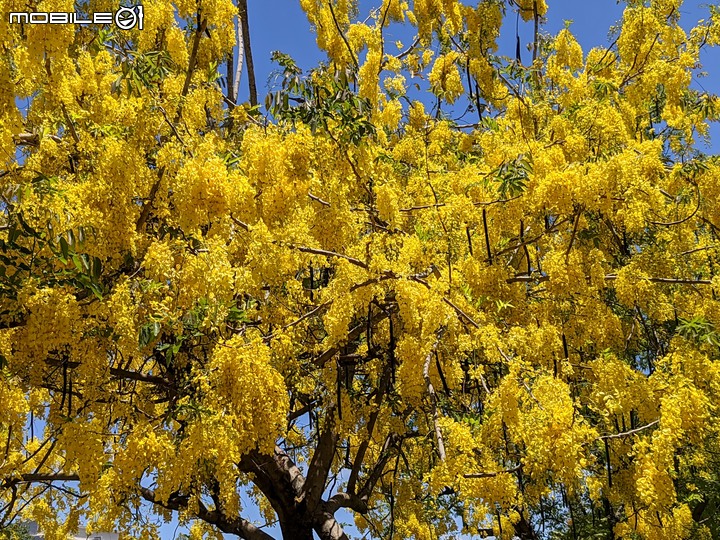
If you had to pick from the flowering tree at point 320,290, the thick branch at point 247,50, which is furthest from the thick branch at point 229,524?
the thick branch at point 247,50

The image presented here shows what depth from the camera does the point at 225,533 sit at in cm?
575

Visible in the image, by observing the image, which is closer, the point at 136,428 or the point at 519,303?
the point at 136,428

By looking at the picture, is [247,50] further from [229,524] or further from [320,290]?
[229,524]

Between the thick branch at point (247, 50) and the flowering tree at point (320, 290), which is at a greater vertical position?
the thick branch at point (247, 50)

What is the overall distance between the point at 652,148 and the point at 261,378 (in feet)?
9.69

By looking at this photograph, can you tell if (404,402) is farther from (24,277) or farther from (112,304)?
(24,277)

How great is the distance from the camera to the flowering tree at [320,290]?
127 inches

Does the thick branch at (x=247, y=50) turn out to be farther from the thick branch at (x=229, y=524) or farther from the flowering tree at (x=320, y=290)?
the thick branch at (x=229, y=524)

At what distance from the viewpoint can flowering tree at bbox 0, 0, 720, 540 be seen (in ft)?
10.6

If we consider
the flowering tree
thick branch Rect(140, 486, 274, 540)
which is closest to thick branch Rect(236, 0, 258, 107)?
the flowering tree

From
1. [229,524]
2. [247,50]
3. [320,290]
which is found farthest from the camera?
[247,50]

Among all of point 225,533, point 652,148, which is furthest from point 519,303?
point 225,533

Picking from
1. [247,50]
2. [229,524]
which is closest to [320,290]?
[229,524]

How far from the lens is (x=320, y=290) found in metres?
4.45
